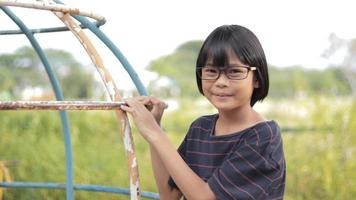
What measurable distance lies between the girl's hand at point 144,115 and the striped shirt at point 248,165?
0.50 feet

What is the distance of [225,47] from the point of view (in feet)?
4.20

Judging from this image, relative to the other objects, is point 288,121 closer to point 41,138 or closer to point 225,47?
point 41,138

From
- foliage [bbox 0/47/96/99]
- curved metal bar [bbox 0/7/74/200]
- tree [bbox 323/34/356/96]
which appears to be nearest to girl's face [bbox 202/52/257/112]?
curved metal bar [bbox 0/7/74/200]

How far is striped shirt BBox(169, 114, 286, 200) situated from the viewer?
49.3 inches

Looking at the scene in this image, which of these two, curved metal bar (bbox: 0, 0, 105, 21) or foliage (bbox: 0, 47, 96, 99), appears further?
foliage (bbox: 0, 47, 96, 99)

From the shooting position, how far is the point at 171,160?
1.26m

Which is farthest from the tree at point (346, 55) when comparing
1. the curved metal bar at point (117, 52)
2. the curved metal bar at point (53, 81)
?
the curved metal bar at point (117, 52)

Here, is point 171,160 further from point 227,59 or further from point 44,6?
point 44,6

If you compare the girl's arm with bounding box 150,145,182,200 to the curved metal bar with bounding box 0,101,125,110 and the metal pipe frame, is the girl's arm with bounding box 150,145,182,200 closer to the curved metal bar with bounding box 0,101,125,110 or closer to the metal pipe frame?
the metal pipe frame

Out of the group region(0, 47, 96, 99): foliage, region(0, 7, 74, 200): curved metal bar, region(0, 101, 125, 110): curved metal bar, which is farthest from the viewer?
region(0, 47, 96, 99): foliage

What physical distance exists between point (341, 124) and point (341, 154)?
0.17 meters

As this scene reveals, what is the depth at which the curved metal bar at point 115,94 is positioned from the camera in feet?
4.33

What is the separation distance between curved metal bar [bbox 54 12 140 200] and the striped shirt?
15cm

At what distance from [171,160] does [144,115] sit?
116 millimetres
